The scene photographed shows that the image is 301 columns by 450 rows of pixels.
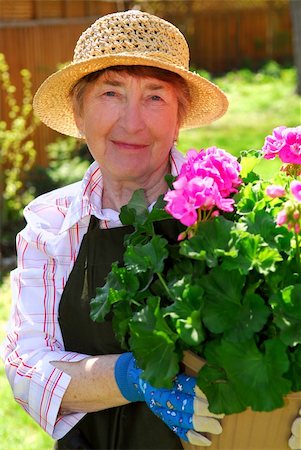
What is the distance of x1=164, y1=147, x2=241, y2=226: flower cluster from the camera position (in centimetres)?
170

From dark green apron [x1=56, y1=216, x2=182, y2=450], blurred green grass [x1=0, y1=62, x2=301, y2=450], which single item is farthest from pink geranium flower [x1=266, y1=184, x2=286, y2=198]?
blurred green grass [x1=0, y1=62, x2=301, y2=450]

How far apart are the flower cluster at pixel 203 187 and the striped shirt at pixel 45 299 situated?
0.44m

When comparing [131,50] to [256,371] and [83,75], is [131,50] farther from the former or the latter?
[256,371]

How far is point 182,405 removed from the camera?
5.94 feet

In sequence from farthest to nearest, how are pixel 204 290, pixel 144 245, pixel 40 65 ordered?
pixel 40 65
pixel 144 245
pixel 204 290

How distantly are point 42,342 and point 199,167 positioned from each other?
75 centimetres

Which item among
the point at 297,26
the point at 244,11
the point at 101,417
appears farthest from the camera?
the point at 244,11

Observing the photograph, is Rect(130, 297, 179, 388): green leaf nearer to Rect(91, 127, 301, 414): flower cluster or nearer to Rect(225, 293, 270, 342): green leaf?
Rect(91, 127, 301, 414): flower cluster

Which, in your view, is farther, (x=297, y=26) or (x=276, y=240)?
(x=297, y=26)

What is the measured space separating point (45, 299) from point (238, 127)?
31.8 feet

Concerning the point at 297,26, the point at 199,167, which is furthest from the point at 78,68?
the point at 297,26

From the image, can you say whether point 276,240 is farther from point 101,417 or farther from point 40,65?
point 40,65

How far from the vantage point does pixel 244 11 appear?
19938 millimetres

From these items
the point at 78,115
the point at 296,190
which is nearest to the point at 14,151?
the point at 78,115
